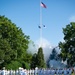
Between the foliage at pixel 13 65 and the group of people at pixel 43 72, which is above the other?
the foliage at pixel 13 65

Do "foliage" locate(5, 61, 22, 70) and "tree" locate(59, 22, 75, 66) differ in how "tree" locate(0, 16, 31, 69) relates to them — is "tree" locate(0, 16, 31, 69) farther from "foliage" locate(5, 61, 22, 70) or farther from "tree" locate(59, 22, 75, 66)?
"tree" locate(59, 22, 75, 66)

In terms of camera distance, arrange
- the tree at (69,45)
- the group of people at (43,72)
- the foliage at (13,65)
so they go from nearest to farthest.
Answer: the group of people at (43,72) < the foliage at (13,65) < the tree at (69,45)

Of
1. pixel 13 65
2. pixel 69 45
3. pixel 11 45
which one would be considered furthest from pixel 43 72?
pixel 69 45

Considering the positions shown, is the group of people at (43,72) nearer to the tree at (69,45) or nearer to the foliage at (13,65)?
the foliage at (13,65)

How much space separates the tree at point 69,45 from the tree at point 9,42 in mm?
9666

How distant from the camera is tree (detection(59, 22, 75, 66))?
71938 mm

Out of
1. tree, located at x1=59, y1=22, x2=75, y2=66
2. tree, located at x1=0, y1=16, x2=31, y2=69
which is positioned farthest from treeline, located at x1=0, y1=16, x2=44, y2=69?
tree, located at x1=59, y1=22, x2=75, y2=66

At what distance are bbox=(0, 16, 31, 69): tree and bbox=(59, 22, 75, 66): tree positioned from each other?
9.67 metres

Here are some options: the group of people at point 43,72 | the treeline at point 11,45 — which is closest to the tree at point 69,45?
the treeline at point 11,45

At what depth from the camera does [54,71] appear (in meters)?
49.4

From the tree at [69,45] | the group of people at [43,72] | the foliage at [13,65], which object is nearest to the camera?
the group of people at [43,72]

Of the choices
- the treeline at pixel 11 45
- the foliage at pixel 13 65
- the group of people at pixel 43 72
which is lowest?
the group of people at pixel 43 72

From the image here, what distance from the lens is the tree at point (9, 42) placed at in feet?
205

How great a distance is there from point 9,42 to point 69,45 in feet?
49.7
